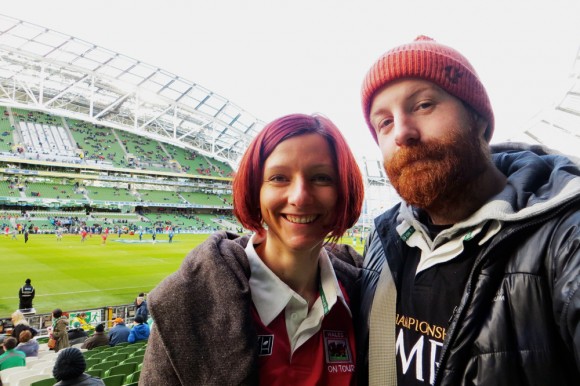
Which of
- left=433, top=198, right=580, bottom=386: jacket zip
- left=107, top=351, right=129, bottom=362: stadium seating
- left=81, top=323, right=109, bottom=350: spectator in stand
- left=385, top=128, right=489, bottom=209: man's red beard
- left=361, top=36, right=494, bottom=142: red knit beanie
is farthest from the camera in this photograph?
left=81, top=323, right=109, bottom=350: spectator in stand

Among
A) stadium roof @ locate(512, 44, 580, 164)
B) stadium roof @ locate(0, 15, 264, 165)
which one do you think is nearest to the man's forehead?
stadium roof @ locate(512, 44, 580, 164)

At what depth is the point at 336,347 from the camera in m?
1.71

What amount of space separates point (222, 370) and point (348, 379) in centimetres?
63

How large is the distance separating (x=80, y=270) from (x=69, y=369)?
16678mm

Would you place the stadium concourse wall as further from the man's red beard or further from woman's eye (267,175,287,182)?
the man's red beard

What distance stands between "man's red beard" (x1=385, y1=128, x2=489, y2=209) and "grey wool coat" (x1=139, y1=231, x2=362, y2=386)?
0.81 m

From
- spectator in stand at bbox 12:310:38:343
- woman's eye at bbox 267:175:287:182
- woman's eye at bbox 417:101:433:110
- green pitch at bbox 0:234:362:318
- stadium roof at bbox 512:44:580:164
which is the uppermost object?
stadium roof at bbox 512:44:580:164

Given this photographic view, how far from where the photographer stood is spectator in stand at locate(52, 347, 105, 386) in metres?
3.20

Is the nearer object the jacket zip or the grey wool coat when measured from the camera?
the jacket zip

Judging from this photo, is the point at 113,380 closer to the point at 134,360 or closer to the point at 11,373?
the point at 134,360

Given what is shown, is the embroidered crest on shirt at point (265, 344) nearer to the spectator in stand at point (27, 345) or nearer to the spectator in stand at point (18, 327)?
the spectator in stand at point (27, 345)

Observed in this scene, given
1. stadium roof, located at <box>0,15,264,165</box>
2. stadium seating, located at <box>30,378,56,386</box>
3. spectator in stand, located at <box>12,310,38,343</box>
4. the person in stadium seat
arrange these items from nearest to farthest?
stadium seating, located at <box>30,378,56,386</box>
spectator in stand, located at <box>12,310,38,343</box>
the person in stadium seat
stadium roof, located at <box>0,15,264,165</box>

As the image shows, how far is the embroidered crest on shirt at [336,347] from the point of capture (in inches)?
65.5

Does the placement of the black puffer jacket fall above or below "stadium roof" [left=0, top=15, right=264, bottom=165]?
below
